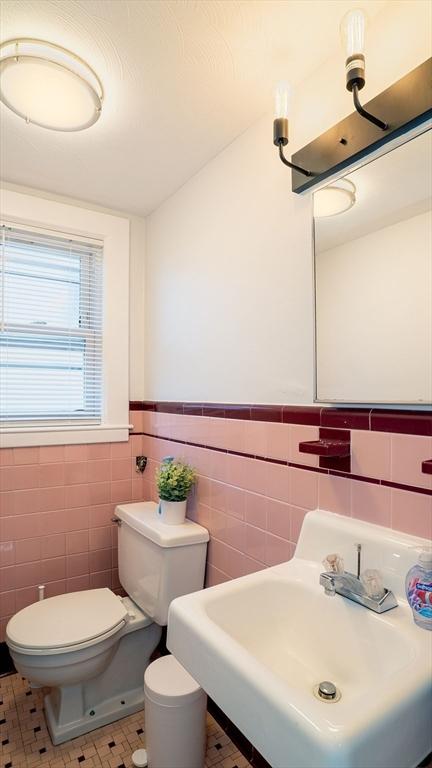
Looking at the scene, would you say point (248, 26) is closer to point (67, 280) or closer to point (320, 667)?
point (67, 280)

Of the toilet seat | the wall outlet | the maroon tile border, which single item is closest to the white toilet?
the toilet seat

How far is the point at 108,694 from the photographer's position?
5.44 feet

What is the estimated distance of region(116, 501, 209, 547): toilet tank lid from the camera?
160cm

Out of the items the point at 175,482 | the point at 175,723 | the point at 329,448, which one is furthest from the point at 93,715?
the point at 329,448

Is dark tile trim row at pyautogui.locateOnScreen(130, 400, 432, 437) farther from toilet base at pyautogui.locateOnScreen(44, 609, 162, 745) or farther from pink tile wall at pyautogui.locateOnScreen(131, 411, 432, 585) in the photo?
toilet base at pyautogui.locateOnScreen(44, 609, 162, 745)

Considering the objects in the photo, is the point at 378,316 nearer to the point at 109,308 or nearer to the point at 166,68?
the point at 166,68

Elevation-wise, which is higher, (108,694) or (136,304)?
(136,304)

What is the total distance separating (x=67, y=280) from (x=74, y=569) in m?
1.48

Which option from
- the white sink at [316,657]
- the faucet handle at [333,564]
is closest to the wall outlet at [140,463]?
the white sink at [316,657]

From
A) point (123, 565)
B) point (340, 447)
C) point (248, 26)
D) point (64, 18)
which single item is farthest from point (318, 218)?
point (123, 565)

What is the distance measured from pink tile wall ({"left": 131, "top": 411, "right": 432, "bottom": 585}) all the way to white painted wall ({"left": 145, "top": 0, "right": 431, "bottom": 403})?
15 centimetres

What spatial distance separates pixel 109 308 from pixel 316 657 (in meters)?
1.82

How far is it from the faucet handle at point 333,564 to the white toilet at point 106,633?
711mm

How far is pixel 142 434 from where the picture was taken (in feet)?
7.48
